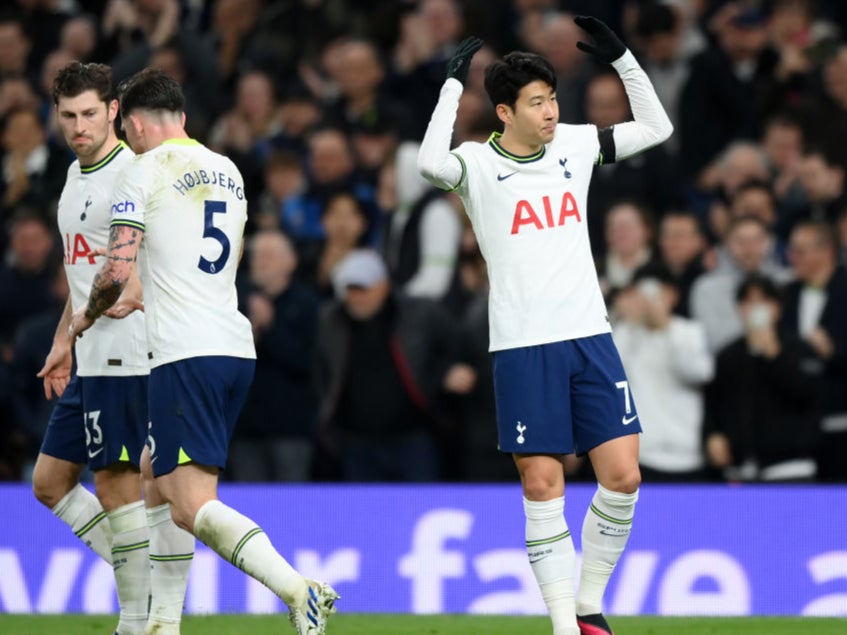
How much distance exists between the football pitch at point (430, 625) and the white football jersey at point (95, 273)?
178cm

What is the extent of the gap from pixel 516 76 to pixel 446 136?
1.46ft

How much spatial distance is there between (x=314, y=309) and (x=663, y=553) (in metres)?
3.24

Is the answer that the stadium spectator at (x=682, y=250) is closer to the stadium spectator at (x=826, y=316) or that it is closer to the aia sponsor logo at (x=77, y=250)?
the stadium spectator at (x=826, y=316)

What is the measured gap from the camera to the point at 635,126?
872 centimetres

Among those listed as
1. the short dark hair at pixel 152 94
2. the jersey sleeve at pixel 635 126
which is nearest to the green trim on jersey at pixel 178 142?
the short dark hair at pixel 152 94

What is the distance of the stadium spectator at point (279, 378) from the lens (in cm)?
1302

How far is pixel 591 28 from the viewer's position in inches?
344

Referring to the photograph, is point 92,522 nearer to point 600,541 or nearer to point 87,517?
point 87,517

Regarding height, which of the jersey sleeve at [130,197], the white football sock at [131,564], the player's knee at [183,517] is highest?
the jersey sleeve at [130,197]

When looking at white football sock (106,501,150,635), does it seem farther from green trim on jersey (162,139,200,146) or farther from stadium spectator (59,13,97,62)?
stadium spectator (59,13,97,62)

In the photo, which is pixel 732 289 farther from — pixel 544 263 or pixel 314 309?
pixel 544 263

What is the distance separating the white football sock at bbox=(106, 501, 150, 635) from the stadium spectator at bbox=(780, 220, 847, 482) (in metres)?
5.37

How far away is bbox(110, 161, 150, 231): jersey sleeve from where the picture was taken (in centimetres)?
796

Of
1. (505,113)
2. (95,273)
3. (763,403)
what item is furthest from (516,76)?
(763,403)
